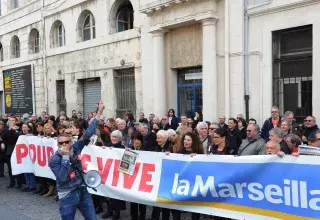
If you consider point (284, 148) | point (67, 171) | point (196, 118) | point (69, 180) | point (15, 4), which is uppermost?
point (15, 4)

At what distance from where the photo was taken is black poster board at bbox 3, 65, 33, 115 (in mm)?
21109

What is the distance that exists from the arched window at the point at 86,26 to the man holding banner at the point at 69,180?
12977mm

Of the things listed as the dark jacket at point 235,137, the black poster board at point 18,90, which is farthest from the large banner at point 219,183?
the black poster board at point 18,90

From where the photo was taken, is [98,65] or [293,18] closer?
[293,18]

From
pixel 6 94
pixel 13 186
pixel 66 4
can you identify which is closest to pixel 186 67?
pixel 13 186

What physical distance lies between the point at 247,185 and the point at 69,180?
2170 mm

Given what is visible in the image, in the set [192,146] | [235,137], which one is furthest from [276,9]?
[192,146]

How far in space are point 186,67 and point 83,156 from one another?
265 inches

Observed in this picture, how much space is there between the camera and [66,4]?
57.8 ft

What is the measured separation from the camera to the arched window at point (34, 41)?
69.1 ft

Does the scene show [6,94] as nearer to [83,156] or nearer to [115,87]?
[115,87]

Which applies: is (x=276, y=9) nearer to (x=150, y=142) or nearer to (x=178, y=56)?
(x=178, y=56)

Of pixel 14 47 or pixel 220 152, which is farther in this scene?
pixel 14 47

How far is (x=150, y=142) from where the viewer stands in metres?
6.22
